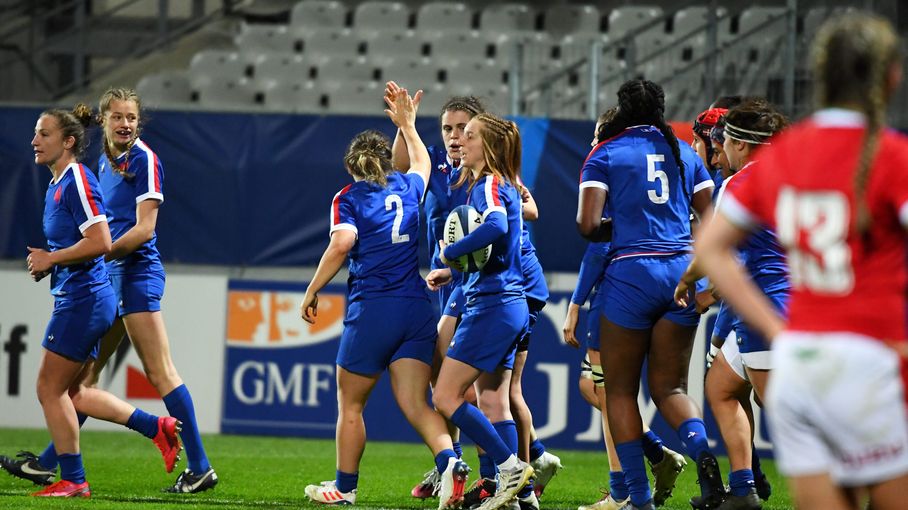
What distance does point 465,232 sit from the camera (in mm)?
5312

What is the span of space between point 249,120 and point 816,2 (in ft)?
18.8

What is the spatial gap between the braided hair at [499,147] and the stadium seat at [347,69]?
27.7ft

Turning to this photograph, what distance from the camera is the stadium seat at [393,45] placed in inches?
557

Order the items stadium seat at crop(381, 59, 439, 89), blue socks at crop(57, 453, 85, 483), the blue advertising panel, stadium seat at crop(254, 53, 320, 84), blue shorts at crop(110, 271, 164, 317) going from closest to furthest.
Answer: blue socks at crop(57, 453, 85, 483) < blue shorts at crop(110, 271, 164, 317) < the blue advertising panel < stadium seat at crop(381, 59, 439, 89) < stadium seat at crop(254, 53, 320, 84)

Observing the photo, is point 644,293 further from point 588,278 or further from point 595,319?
point 588,278

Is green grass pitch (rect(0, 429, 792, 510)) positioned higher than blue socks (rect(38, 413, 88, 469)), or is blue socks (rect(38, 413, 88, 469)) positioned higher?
blue socks (rect(38, 413, 88, 469))

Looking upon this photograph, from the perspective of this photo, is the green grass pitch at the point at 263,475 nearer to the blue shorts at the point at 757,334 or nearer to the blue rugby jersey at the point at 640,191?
the blue shorts at the point at 757,334

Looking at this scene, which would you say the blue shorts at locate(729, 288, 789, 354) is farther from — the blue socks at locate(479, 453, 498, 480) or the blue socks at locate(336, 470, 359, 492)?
the blue socks at locate(336, 470, 359, 492)

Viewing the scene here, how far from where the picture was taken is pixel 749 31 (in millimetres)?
10859

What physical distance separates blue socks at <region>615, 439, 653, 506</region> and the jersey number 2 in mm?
1459

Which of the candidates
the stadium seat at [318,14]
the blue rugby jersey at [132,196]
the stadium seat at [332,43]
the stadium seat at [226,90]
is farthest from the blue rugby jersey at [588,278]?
the stadium seat at [318,14]

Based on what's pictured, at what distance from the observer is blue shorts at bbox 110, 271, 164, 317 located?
20.4 ft

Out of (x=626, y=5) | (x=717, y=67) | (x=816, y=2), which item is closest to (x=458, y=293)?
(x=717, y=67)

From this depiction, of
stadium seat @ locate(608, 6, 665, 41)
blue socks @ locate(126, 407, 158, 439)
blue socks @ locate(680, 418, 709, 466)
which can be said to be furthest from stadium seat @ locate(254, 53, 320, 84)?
blue socks @ locate(680, 418, 709, 466)
